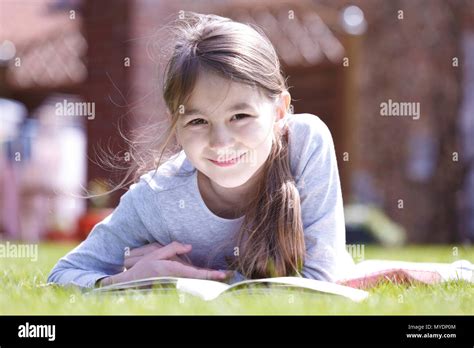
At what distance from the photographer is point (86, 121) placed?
8.04m

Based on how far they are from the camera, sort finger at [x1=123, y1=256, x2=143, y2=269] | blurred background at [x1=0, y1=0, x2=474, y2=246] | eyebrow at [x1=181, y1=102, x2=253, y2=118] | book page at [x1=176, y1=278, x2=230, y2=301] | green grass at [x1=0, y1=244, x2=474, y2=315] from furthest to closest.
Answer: blurred background at [x1=0, y1=0, x2=474, y2=246] → finger at [x1=123, y1=256, x2=143, y2=269] → eyebrow at [x1=181, y1=102, x2=253, y2=118] → book page at [x1=176, y1=278, x2=230, y2=301] → green grass at [x1=0, y1=244, x2=474, y2=315]

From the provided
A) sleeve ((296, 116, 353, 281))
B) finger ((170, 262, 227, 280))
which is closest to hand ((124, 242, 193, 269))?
finger ((170, 262, 227, 280))

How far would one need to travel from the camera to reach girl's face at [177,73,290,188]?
2395 millimetres

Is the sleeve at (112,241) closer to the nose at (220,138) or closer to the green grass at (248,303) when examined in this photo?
the green grass at (248,303)

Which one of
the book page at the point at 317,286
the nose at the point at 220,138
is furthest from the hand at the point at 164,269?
the nose at the point at 220,138

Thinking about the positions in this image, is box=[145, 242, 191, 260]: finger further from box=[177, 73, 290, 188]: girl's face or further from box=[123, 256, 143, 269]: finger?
box=[177, 73, 290, 188]: girl's face

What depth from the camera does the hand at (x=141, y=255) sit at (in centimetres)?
261

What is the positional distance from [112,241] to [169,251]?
29cm

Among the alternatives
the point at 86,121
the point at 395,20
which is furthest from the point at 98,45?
the point at 395,20

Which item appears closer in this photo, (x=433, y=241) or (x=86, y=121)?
(x=86, y=121)

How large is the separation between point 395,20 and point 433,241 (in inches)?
115

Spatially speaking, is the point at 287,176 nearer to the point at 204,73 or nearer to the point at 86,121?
the point at 204,73

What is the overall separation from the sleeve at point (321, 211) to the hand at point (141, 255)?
1.38 ft

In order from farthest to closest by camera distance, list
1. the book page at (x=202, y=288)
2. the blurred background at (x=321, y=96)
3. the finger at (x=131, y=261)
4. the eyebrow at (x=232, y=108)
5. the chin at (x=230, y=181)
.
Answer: the blurred background at (x=321, y=96) → the finger at (x=131, y=261) → the chin at (x=230, y=181) → the eyebrow at (x=232, y=108) → the book page at (x=202, y=288)
